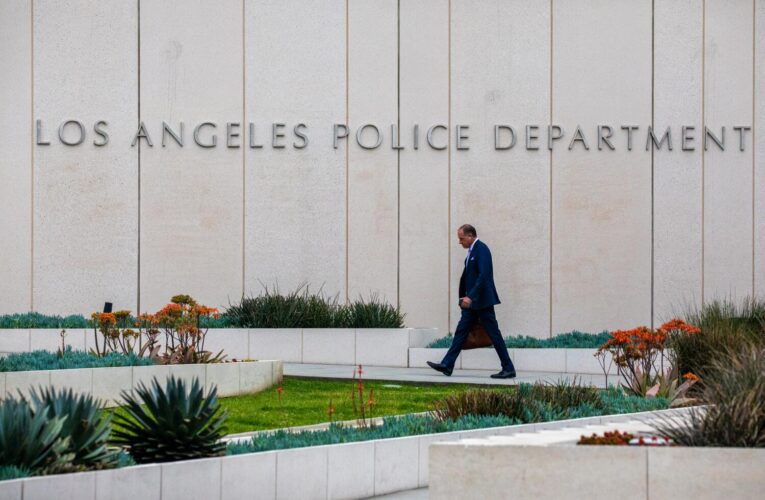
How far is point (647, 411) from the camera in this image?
11.1 meters

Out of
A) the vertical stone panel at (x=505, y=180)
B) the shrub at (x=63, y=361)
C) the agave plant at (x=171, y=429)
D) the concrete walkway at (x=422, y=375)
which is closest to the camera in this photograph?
the agave plant at (x=171, y=429)

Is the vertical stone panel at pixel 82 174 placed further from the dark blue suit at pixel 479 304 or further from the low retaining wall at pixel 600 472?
the low retaining wall at pixel 600 472

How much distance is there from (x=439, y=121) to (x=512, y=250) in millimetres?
2505

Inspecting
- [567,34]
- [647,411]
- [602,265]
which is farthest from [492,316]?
[567,34]

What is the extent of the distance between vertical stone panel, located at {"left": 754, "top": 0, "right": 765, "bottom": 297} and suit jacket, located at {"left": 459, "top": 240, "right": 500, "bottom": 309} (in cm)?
803

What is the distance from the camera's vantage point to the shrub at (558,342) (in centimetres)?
1828

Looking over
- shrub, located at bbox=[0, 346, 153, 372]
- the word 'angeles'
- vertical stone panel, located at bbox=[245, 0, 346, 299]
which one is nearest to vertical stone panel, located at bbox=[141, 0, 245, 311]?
the word 'angeles'

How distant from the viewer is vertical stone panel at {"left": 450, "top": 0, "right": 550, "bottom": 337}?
21.7 meters

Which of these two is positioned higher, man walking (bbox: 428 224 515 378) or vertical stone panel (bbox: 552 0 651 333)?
vertical stone panel (bbox: 552 0 651 333)

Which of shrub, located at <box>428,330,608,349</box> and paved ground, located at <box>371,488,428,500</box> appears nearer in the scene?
paved ground, located at <box>371,488,428,500</box>

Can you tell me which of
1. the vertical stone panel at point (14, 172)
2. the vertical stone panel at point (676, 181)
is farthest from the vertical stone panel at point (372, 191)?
the vertical stone panel at point (14, 172)

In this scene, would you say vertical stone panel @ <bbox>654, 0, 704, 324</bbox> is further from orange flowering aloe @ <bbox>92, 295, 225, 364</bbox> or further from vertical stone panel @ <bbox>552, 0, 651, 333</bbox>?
orange flowering aloe @ <bbox>92, 295, 225, 364</bbox>

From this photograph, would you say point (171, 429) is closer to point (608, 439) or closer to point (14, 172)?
point (608, 439)

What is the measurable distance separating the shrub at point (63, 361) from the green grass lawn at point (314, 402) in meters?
1.05
